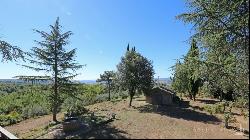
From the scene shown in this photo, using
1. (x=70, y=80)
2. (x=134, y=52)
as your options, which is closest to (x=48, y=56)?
(x=70, y=80)

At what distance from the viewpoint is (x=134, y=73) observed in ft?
145

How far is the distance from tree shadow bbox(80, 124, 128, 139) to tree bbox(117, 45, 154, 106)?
65.2 ft

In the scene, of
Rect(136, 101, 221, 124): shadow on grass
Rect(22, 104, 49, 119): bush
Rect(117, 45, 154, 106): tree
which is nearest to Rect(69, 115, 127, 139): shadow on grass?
Rect(136, 101, 221, 124): shadow on grass

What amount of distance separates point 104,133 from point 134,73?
22679mm

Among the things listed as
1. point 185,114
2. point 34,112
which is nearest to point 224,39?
point 185,114

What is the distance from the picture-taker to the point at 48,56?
36281 millimetres

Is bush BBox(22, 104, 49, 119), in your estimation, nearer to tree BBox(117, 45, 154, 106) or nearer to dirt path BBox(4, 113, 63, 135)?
dirt path BBox(4, 113, 63, 135)

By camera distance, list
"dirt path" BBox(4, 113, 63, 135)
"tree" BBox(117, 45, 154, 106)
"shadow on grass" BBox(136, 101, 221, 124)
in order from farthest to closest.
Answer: "tree" BBox(117, 45, 154, 106) → "shadow on grass" BBox(136, 101, 221, 124) → "dirt path" BBox(4, 113, 63, 135)

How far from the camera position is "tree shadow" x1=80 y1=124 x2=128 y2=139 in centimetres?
2048

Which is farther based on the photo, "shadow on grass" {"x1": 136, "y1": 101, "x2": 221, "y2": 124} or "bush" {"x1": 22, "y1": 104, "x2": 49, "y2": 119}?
"bush" {"x1": 22, "y1": 104, "x2": 49, "y2": 119}

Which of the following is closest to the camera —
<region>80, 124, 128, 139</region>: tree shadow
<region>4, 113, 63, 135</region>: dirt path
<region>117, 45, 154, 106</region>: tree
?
<region>80, 124, 128, 139</region>: tree shadow

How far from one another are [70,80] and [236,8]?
860 inches

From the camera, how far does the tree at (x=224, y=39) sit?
21391 mm

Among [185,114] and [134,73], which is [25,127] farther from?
[185,114]
